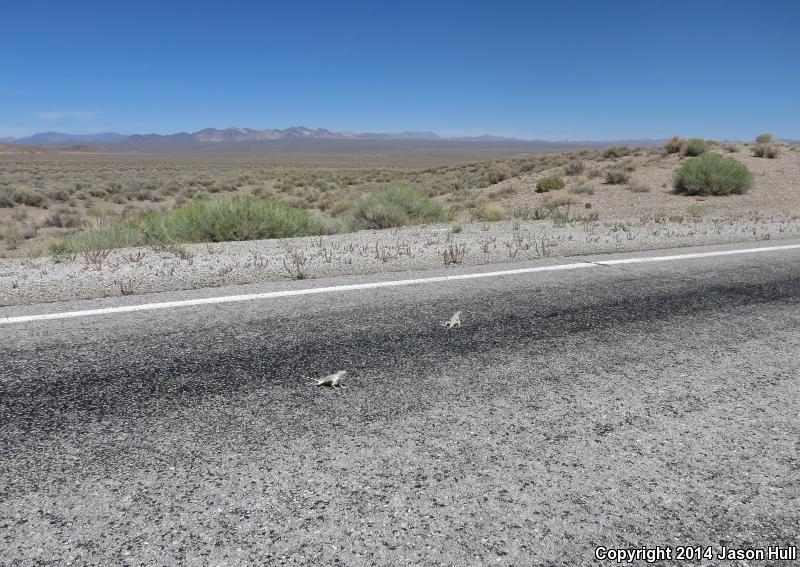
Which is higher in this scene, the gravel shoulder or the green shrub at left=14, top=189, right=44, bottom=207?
the gravel shoulder

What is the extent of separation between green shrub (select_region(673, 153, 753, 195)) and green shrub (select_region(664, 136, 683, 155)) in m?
9.50

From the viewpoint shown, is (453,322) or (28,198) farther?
(28,198)

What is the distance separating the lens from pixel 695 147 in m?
23.9

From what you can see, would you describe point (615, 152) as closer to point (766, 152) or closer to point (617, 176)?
point (766, 152)

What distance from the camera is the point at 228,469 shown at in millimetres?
2326

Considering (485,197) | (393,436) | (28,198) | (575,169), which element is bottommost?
(28,198)

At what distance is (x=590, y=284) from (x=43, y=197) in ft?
85.8

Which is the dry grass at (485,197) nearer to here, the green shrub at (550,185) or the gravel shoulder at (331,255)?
the green shrub at (550,185)

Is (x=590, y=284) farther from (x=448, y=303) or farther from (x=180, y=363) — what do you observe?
(x=180, y=363)

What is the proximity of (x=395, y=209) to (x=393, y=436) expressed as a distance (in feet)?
32.2

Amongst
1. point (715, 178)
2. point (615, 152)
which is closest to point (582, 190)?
point (715, 178)

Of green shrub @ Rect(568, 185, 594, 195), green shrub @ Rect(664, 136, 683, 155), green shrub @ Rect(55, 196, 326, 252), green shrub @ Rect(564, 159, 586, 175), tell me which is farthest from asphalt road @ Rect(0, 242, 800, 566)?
green shrub @ Rect(664, 136, 683, 155)

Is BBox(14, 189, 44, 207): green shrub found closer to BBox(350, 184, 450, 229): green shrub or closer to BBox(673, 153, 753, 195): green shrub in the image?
BBox(350, 184, 450, 229): green shrub

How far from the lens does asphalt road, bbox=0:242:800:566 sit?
6.44ft
